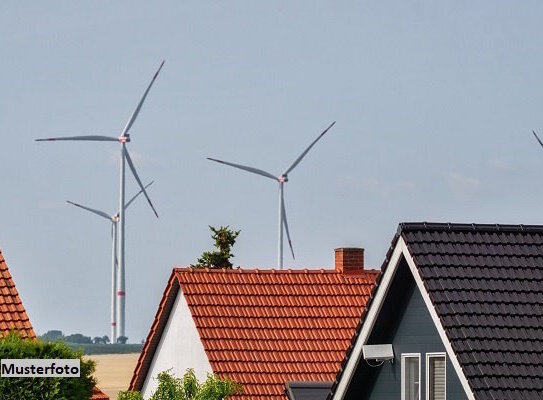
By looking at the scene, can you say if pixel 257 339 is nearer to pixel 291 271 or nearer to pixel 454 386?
pixel 291 271

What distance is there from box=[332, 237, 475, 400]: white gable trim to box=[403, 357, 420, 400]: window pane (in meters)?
0.95

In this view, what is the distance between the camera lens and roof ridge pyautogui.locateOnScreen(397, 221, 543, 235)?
32.1 metres

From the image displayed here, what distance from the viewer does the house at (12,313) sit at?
4103cm

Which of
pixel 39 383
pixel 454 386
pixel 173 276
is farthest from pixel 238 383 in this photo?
pixel 454 386

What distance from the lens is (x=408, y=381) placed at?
33.5 metres

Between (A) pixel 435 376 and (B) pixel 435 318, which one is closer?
(B) pixel 435 318

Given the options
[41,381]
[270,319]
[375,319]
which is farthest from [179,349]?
[375,319]

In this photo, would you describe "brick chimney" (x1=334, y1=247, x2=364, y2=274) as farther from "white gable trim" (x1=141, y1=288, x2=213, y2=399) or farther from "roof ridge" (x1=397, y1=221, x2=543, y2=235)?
"roof ridge" (x1=397, y1=221, x2=543, y2=235)

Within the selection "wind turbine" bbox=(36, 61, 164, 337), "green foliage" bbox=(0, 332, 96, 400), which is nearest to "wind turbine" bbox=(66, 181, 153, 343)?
"wind turbine" bbox=(36, 61, 164, 337)

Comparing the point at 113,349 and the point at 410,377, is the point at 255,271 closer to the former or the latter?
the point at 410,377

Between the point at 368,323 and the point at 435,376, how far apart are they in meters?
1.72

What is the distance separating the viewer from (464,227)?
3262 centimetres

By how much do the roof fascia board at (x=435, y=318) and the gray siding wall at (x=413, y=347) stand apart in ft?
1.96

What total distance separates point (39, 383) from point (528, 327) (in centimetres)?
1095
